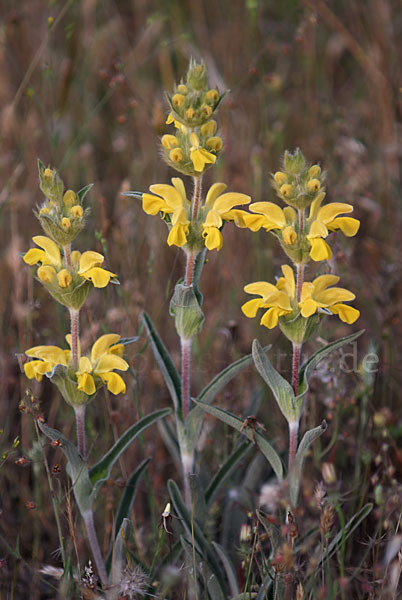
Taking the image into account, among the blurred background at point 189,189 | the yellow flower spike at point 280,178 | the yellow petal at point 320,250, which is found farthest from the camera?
the blurred background at point 189,189

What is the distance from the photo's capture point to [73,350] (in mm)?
1831

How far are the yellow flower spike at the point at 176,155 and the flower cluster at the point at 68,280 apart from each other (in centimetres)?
27

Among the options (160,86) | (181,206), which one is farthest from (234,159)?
(181,206)

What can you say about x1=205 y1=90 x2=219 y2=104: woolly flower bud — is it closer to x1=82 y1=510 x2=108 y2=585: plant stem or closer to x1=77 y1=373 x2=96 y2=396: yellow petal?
x1=77 y1=373 x2=96 y2=396: yellow petal

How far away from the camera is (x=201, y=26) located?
4.37 m

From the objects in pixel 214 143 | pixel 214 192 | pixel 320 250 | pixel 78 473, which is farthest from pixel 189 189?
pixel 78 473

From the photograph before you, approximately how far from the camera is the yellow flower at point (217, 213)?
172 cm

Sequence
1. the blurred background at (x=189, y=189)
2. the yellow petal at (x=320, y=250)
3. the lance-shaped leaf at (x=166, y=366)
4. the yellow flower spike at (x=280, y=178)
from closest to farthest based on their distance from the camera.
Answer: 1. the yellow petal at (x=320, y=250)
2. the yellow flower spike at (x=280, y=178)
3. the lance-shaped leaf at (x=166, y=366)
4. the blurred background at (x=189, y=189)

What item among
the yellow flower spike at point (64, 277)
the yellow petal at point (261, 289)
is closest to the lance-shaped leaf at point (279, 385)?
the yellow petal at point (261, 289)

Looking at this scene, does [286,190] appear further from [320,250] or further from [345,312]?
[345,312]

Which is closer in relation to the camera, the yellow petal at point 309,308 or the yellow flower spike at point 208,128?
the yellow petal at point 309,308

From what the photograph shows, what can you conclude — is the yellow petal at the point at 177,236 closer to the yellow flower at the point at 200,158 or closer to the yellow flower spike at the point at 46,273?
the yellow flower at the point at 200,158

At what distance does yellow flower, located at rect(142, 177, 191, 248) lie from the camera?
174 cm

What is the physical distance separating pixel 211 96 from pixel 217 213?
0.33 m
